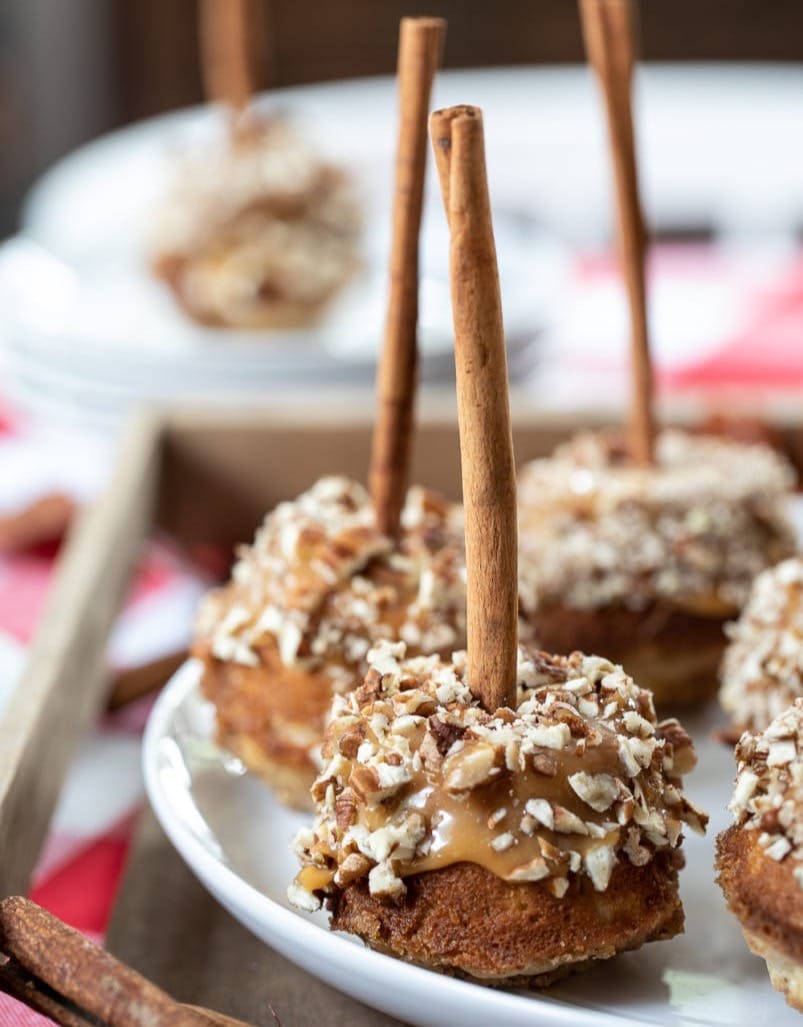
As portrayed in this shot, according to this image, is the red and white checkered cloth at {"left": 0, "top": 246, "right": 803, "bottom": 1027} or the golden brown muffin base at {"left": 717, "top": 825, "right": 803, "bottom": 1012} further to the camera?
the red and white checkered cloth at {"left": 0, "top": 246, "right": 803, "bottom": 1027}

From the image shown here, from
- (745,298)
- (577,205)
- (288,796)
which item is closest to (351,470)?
(288,796)

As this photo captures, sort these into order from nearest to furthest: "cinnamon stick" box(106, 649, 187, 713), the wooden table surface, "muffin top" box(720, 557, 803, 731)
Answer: the wooden table surface
"muffin top" box(720, 557, 803, 731)
"cinnamon stick" box(106, 649, 187, 713)

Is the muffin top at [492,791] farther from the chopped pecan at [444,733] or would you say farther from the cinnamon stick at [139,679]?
the cinnamon stick at [139,679]

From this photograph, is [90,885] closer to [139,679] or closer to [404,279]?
[139,679]

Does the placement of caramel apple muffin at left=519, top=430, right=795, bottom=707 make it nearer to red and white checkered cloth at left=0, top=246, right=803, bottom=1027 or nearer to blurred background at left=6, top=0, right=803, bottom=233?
red and white checkered cloth at left=0, top=246, right=803, bottom=1027

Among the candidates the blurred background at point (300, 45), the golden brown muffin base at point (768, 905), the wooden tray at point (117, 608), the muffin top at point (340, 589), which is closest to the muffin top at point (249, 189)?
the wooden tray at point (117, 608)

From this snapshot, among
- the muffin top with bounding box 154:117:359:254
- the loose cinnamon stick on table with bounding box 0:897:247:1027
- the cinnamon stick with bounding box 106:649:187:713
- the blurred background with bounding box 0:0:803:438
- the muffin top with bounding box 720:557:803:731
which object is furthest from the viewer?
the muffin top with bounding box 154:117:359:254

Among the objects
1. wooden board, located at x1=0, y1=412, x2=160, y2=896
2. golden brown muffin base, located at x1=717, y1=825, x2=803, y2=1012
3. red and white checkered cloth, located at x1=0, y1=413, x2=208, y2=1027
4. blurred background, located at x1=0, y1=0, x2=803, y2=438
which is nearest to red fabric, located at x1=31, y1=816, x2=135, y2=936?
red and white checkered cloth, located at x1=0, y1=413, x2=208, y2=1027

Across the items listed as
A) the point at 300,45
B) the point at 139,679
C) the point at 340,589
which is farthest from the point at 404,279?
the point at 300,45
